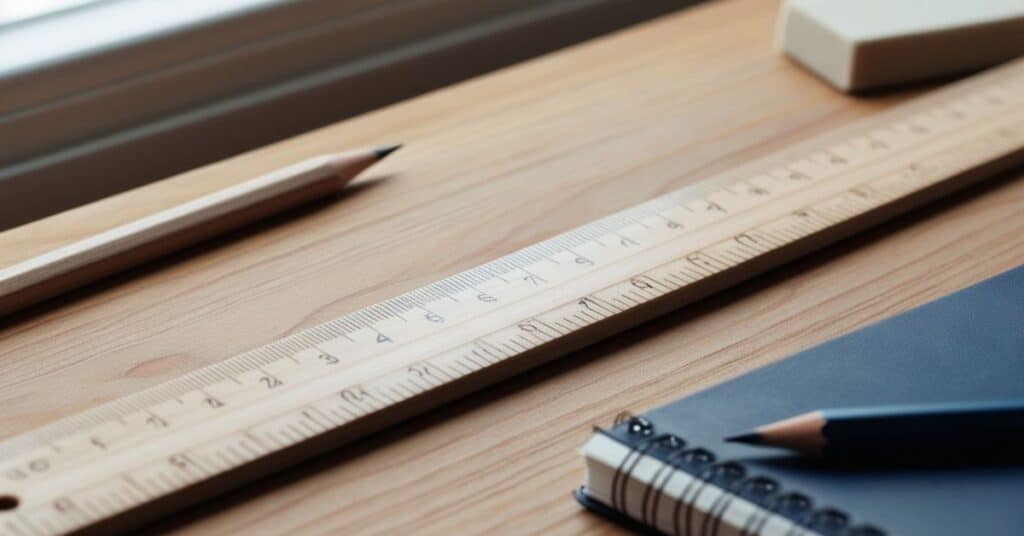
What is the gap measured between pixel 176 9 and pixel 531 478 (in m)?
0.53

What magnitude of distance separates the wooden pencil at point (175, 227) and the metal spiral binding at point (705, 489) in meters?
0.30

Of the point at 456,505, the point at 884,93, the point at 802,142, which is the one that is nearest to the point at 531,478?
the point at 456,505

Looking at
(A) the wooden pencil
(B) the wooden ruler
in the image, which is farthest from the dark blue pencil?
(A) the wooden pencil

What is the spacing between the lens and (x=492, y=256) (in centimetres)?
79

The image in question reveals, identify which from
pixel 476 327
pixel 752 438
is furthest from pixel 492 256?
pixel 752 438

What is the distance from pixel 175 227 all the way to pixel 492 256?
18 centimetres

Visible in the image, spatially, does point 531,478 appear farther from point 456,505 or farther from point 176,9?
point 176,9

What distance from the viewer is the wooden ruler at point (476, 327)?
603 millimetres

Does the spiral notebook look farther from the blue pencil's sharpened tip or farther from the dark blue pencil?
the blue pencil's sharpened tip

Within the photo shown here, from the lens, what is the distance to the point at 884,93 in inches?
38.2

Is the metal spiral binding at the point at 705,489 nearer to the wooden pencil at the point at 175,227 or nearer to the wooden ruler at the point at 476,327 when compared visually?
the wooden ruler at the point at 476,327

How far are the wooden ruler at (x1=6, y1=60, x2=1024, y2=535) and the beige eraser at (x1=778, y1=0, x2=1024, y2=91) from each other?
62 millimetres

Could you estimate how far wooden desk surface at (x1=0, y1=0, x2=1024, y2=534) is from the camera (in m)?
0.63

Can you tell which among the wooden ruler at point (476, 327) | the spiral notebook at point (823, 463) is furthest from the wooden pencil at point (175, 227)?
A: the spiral notebook at point (823, 463)
